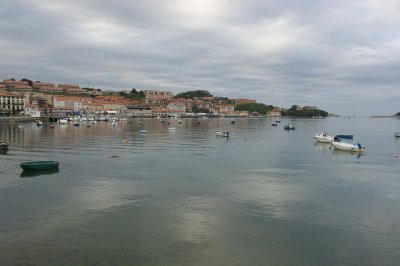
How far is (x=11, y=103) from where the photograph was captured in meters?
170

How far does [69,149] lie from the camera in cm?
5119

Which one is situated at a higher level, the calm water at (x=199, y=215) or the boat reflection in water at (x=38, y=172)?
the boat reflection in water at (x=38, y=172)

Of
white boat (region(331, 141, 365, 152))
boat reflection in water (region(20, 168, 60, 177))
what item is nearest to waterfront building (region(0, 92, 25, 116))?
boat reflection in water (region(20, 168, 60, 177))

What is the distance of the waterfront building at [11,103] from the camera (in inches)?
6471

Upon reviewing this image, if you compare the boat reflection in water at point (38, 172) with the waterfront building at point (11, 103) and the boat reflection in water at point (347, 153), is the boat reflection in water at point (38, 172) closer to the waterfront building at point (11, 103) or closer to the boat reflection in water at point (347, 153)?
the boat reflection in water at point (347, 153)

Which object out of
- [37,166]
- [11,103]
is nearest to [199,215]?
[37,166]

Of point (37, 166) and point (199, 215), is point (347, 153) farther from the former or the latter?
point (37, 166)

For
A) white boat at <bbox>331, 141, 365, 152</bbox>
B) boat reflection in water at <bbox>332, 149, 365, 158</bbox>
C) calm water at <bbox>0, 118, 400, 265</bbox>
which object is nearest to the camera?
calm water at <bbox>0, 118, 400, 265</bbox>

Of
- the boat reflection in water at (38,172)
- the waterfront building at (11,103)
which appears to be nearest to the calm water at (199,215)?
the boat reflection in water at (38,172)

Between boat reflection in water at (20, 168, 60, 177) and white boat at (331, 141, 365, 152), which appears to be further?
white boat at (331, 141, 365, 152)

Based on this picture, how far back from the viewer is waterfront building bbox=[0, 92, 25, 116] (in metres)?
164

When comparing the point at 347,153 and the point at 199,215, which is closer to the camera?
the point at 199,215

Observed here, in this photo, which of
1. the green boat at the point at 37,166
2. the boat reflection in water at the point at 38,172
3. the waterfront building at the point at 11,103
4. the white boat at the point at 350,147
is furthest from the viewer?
the waterfront building at the point at 11,103

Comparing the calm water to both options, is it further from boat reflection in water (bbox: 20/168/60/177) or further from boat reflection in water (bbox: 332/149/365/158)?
boat reflection in water (bbox: 332/149/365/158)
